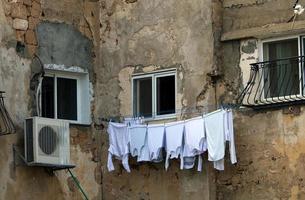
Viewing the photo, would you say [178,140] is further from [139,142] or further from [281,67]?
[281,67]

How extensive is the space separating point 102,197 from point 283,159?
3.38 metres

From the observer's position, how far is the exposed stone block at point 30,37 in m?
14.1

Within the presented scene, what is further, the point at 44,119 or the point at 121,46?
the point at 121,46

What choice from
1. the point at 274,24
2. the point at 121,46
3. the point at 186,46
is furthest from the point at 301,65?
the point at 121,46

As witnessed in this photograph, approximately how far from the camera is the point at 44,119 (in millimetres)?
13508

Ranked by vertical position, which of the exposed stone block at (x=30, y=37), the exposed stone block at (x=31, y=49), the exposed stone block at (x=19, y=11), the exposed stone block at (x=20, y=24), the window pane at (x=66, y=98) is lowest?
the window pane at (x=66, y=98)

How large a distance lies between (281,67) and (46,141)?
3.73 meters

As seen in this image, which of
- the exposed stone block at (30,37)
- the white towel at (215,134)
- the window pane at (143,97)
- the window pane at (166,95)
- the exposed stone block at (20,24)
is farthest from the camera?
the window pane at (143,97)

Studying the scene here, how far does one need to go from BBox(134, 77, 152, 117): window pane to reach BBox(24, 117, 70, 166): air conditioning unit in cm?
142

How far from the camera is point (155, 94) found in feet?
47.3

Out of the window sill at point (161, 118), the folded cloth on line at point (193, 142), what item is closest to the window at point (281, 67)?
the folded cloth on line at point (193, 142)

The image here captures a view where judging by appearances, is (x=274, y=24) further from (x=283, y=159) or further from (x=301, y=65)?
(x=283, y=159)

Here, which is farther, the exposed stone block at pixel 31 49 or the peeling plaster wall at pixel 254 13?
the exposed stone block at pixel 31 49

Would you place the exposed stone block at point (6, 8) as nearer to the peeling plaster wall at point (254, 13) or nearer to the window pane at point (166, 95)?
the window pane at point (166, 95)
